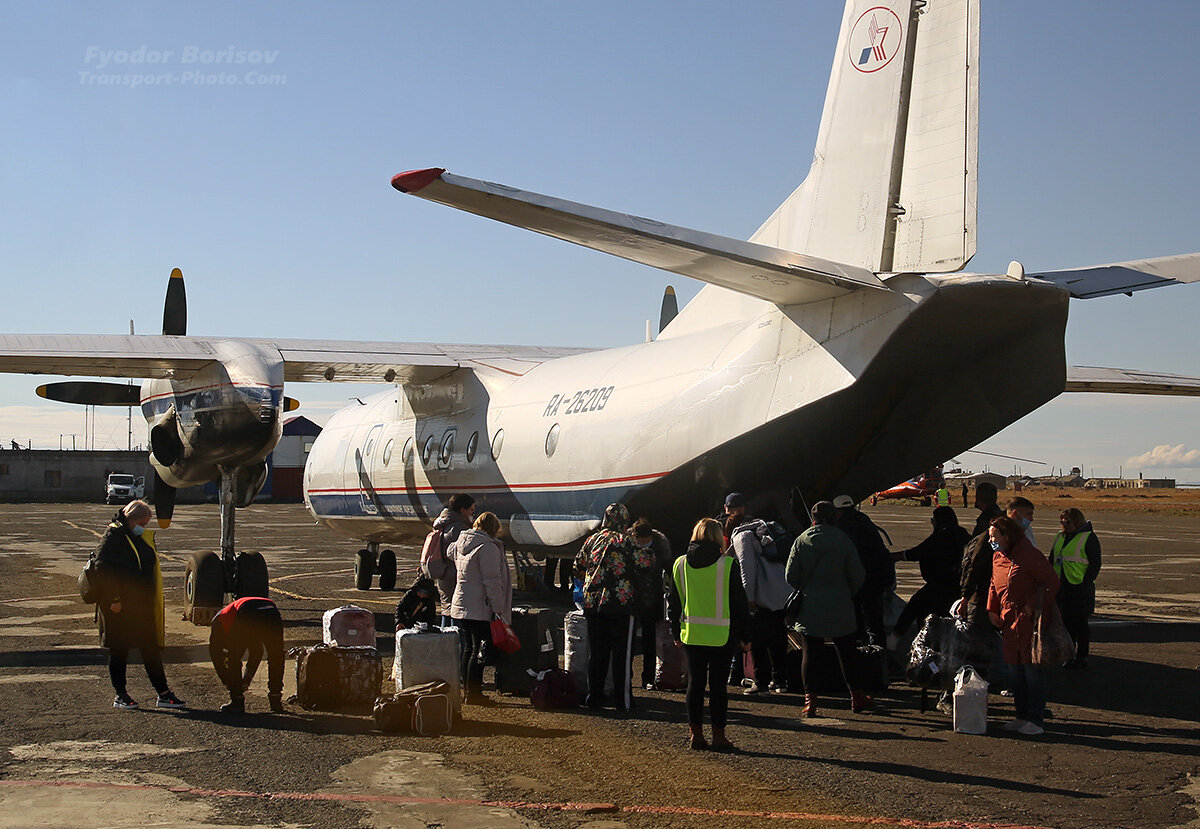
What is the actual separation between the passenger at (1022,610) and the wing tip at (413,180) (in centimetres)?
479

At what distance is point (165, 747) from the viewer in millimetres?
7543

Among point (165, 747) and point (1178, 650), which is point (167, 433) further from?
point (1178, 650)

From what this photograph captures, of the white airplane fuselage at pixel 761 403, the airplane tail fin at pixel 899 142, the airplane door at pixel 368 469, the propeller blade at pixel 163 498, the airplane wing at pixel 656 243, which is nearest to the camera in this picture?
the airplane wing at pixel 656 243

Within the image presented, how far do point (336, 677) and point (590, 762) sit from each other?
2777mm

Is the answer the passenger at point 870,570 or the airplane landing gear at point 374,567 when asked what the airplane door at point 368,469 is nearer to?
the airplane landing gear at point 374,567

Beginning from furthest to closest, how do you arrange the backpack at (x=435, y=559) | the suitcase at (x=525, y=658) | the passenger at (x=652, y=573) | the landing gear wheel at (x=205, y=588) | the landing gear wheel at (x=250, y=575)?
the landing gear wheel at (x=250, y=575), the landing gear wheel at (x=205, y=588), the backpack at (x=435, y=559), the suitcase at (x=525, y=658), the passenger at (x=652, y=573)

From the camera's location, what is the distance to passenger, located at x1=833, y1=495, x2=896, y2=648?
9969 mm

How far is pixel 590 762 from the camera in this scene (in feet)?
24.0

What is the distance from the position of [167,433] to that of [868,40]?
36.5 feet

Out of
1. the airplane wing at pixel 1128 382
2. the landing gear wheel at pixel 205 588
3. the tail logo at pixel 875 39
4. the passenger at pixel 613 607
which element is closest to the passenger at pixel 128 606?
the passenger at pixel 613 607

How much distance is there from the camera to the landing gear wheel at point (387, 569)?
60.7 feet

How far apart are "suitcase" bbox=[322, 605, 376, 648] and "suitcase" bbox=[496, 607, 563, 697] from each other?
47.4 inches

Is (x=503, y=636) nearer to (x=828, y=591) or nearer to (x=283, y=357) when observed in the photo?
(x=828, y=591)

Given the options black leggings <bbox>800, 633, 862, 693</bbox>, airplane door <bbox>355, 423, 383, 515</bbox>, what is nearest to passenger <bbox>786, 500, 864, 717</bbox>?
black leggings <bbox>800, 633, 862, 693</bbox>
